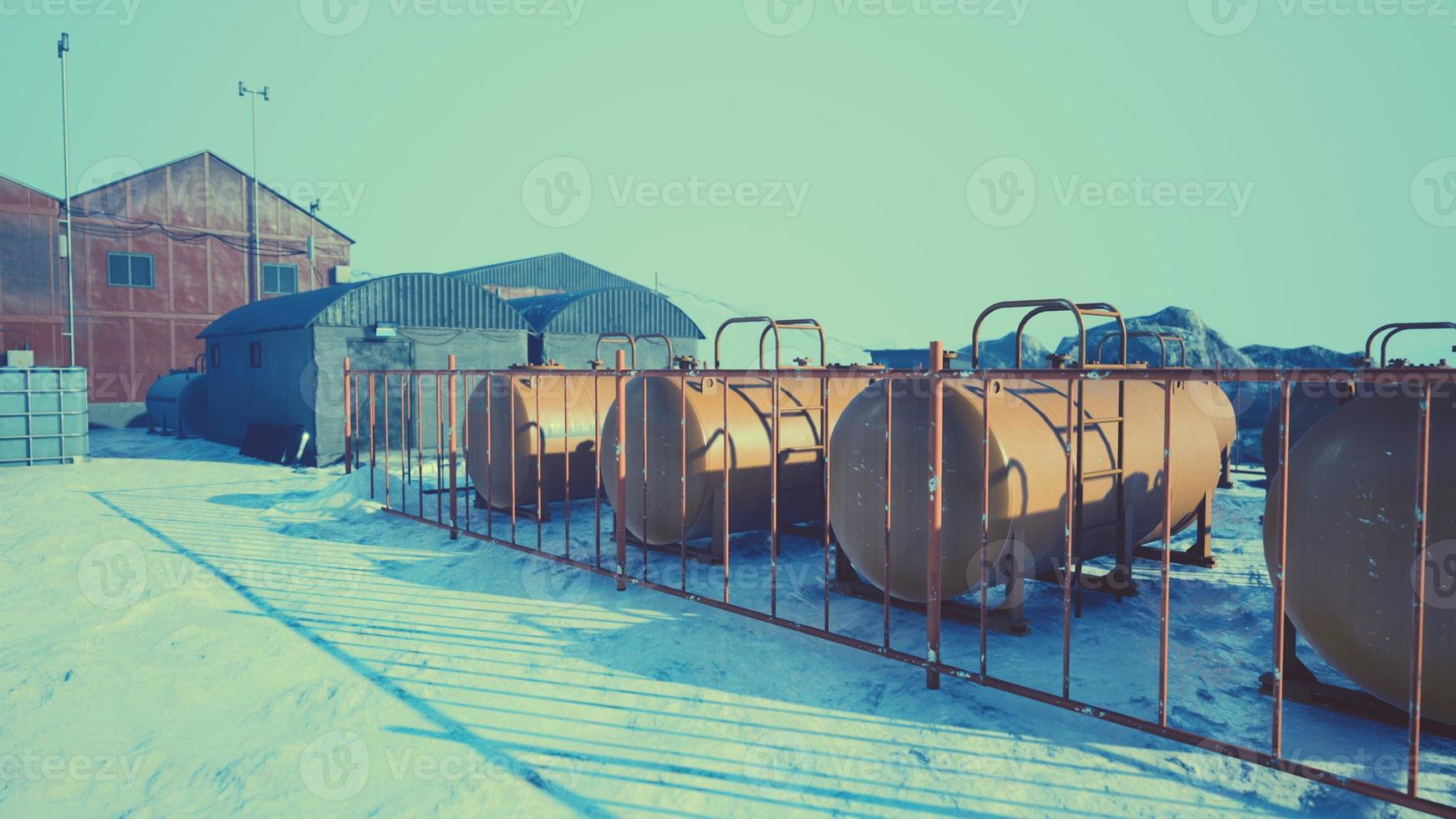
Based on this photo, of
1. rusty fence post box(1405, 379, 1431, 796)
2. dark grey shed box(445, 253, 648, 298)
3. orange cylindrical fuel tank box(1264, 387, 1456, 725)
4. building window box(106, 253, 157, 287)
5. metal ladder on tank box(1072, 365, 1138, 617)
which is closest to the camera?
rusty fence post box(1405, 379, 1431, 796)

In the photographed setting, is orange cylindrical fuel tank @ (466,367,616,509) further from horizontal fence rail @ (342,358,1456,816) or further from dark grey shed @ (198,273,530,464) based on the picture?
dark grey shed @ (198,273,530,464)

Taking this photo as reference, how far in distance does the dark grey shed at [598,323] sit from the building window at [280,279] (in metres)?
10.4

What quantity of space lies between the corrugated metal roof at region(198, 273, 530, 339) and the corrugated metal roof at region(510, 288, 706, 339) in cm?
176

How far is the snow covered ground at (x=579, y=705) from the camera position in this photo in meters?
4.69

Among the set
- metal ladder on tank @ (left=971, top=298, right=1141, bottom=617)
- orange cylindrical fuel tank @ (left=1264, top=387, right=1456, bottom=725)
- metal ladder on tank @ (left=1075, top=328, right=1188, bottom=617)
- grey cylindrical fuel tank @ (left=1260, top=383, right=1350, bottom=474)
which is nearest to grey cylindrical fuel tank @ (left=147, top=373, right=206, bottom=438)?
metal ladder on tank @ (left=971, top=298, right=1141, bottom=617)

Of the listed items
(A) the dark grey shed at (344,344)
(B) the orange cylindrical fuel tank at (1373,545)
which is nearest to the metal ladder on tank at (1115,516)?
(B) the orange cylindrical fuel tank at (1373,545)

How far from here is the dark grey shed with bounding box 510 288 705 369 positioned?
2462cm

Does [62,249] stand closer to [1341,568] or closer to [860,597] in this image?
[860,597]

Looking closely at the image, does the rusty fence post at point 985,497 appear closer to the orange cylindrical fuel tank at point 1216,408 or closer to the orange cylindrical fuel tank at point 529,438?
the orange cylindrical fuel tank at point 1216,408

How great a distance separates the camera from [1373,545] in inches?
188

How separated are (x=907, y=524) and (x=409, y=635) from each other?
4219mm

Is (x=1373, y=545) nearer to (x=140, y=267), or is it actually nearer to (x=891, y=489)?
(x=891, y=489)

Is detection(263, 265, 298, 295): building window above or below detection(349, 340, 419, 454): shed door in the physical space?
above

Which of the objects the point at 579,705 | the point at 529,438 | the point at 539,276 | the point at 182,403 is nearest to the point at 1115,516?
the point at 579,705
